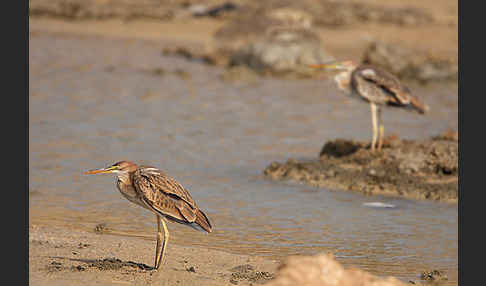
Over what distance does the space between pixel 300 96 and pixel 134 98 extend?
4.11 meters

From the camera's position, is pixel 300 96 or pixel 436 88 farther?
pixel 436 88

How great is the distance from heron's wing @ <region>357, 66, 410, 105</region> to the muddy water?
74.6 inches

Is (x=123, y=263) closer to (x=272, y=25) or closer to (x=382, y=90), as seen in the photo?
(x=382, y=90)

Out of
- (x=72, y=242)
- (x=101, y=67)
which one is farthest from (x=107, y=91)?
(x=72, y=242)

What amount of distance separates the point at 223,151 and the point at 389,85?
3209mm

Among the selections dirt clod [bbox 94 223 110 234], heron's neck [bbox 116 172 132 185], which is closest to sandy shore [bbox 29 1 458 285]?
dirt clod [bbox 94 223 110 234]

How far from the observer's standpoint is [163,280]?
21.6 feet

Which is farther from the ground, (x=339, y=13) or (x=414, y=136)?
(x=339, y=13)

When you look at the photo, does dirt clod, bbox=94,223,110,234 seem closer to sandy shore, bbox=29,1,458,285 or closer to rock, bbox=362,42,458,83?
sandy shore, bbox=29,1,458,285

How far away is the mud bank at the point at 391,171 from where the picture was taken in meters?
10.5

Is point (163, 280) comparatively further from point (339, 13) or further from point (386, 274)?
point (339, 13)

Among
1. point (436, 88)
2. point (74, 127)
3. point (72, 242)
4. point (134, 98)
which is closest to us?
point (72, 242)

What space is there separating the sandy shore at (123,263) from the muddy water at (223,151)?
463mm

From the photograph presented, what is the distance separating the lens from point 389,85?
11492 mm
